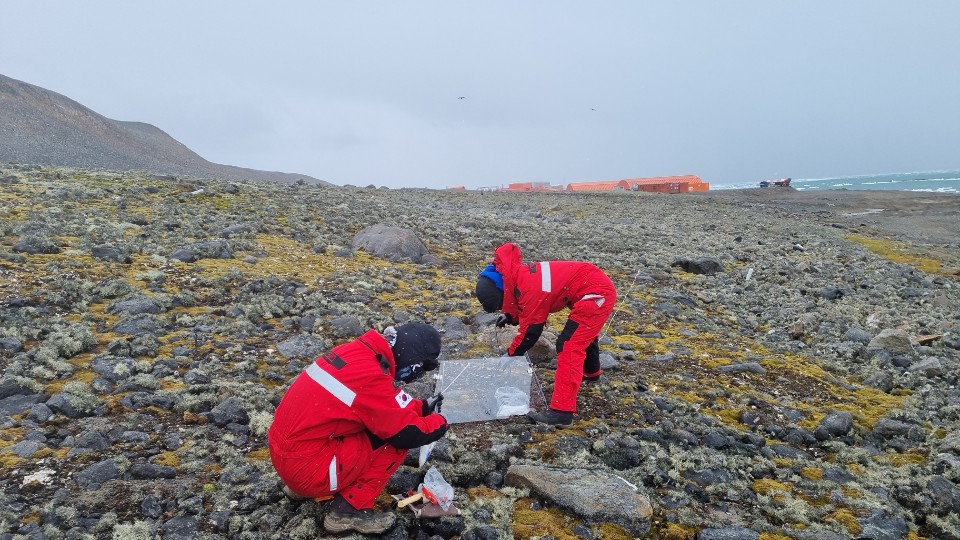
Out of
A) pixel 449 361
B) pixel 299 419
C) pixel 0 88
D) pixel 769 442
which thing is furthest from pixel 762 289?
pixel 0 88

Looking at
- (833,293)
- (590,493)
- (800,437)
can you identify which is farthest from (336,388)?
(833,293)

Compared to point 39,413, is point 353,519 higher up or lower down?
lower down

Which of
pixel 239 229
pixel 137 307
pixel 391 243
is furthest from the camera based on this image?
pixel 391 243

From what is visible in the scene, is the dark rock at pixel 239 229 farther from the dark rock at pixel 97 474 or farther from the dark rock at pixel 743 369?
the dark rock at pixel 743 369

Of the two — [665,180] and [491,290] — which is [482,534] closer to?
[491,290]

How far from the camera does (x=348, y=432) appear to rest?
355cm

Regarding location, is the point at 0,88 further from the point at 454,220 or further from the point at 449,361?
the point at 449,361

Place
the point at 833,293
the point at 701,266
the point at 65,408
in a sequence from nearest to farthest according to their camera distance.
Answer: the point at 65,408 → the point at 833,293 → the point at 701,266

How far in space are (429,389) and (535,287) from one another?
163 centimetres

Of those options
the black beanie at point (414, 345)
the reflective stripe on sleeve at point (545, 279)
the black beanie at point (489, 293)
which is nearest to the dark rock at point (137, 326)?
the black beanie at point (489, 293)

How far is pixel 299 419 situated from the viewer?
3.43 metres

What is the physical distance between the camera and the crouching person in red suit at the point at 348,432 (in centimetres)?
341

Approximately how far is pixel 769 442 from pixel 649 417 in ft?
3.56

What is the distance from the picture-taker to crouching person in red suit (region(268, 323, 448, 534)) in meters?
3.41
